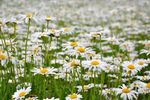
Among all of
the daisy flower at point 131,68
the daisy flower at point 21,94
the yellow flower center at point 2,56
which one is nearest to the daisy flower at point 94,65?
the daisy flower at point 131,68

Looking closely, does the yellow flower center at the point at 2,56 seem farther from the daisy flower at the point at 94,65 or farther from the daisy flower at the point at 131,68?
the daisy flower at the point at 131,68

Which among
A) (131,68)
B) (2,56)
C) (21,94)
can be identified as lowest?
(21,94)

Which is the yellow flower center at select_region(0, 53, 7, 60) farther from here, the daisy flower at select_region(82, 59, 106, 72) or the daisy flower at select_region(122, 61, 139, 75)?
the daisy flower at select_region(122, 61, 139, 75)

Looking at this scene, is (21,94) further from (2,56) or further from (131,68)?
(131,68)

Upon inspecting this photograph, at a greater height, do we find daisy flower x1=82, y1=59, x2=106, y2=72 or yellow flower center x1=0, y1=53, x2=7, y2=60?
yellow flower center x1=0, y1=53, x2=7, y2=60

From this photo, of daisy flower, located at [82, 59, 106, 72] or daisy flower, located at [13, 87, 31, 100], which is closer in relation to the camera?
daisy flower, located at [13, 87, 31, 100]

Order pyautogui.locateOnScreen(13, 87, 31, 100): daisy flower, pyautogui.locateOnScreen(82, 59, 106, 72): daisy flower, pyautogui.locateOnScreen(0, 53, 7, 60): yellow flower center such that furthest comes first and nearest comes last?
pyautogui.locateOnScreen(0, 53, 7, 60): yellow flower center → pyautogui.locateOnScreen(82, 59, 106, 72): daisy flower → pyautogui.locateOnScreen(13, 87, 31, 100): daisy flower

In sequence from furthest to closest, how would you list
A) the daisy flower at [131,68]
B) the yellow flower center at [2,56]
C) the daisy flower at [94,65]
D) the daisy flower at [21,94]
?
the yellow flower center at [2,56], the daisy flower at [131,68], the daisy flower at [94,65], the daisy flower at [21,94]

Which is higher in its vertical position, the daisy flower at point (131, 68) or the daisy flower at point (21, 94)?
the daisy flower at point (131, 68)

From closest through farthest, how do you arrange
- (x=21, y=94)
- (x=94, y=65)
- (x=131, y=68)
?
(x=21, y=94)
(x=94, y=65)
(x=131, y=68)

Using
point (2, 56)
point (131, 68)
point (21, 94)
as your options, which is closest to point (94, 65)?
point (131, 68)

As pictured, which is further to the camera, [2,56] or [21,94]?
[2,56]

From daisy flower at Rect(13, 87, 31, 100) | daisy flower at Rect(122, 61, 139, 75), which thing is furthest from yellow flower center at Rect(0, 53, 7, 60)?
daisy flower at Rect(122, 61, 139, 75)

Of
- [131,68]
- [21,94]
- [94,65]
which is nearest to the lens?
[21,94]
